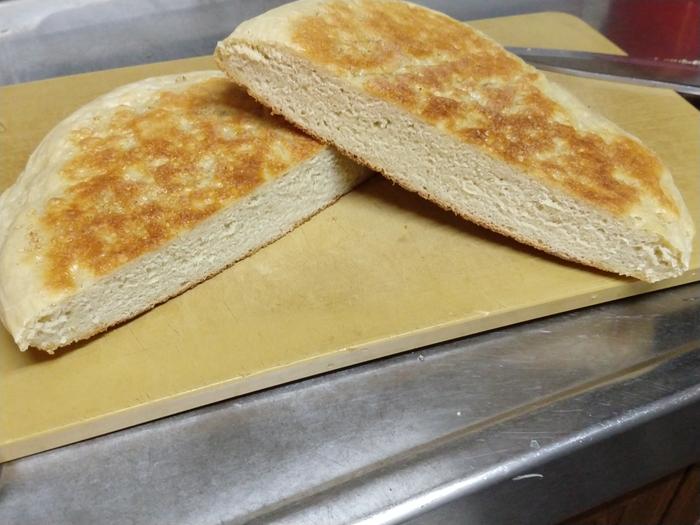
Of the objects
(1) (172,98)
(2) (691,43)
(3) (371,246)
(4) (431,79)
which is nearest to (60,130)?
(1) (172,98)

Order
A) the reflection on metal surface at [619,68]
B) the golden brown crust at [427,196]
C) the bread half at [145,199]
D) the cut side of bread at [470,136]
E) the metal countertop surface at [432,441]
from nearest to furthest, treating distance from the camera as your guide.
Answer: the metal countertop surface at [432,441] → the bread half at [145,199] → the cut side of bread at [470,136] → the golden brown crust at [427,196] → the reflection on metal surface at [619,68]

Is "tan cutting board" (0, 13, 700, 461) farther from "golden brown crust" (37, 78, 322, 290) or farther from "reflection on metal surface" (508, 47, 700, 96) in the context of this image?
"reflection on metal surface" (508, 47, 700, 96)

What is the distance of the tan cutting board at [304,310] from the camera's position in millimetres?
1466

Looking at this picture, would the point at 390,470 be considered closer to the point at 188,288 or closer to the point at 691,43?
the point at 188,288

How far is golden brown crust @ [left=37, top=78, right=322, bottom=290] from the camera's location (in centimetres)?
157

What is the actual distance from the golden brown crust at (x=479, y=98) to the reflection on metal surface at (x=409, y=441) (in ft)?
1.34

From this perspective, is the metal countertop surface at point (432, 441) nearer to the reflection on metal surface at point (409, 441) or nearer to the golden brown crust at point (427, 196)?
the reflection on metal surface at point (409, 441)

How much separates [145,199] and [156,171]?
0.35ft

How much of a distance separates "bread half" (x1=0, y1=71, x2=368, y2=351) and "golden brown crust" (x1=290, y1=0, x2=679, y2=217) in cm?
27

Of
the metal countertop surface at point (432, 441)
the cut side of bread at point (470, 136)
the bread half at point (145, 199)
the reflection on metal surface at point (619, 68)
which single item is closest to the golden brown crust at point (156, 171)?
the bread half at point (145, 199)

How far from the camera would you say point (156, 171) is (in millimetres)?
1744

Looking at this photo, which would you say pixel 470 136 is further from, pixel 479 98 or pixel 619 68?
pixel 619 68

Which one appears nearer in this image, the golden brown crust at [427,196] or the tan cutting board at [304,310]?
the tan cutting board at [304,310]

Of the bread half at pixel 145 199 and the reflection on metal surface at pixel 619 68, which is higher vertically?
the reflection on metal surface at pixel 619 68
